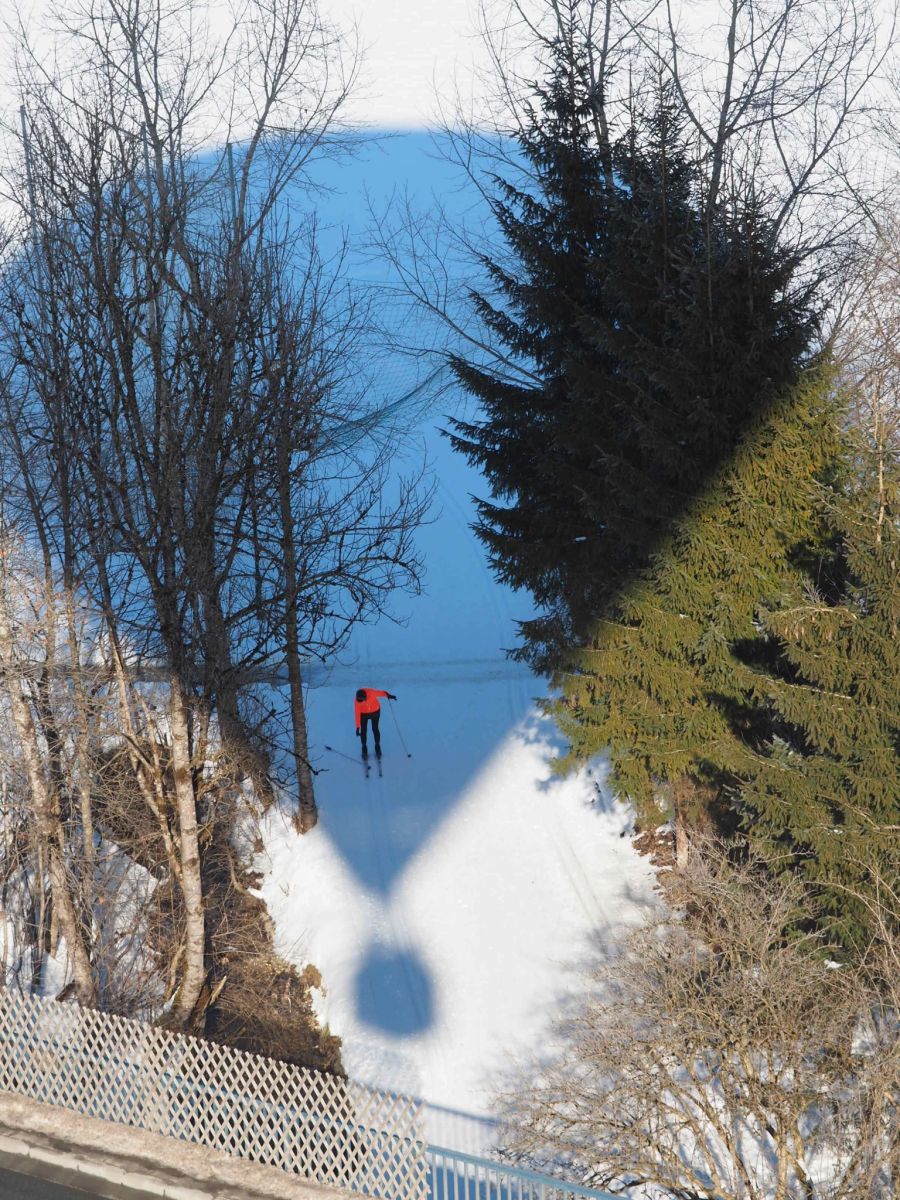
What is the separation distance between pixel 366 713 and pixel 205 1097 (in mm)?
9152

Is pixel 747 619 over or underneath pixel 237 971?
over

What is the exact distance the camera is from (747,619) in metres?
12.4

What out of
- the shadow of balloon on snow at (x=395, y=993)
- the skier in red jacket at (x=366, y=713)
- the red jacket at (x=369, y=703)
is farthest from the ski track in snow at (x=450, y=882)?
the red jacket at (x=369, y=703)

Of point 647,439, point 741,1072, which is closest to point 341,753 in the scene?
point 647,439

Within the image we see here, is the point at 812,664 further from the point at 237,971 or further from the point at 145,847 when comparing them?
the point at 145,847

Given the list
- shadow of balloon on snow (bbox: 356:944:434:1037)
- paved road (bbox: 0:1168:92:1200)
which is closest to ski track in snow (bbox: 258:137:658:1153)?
shadow of balloon on snow (bbox: 356:944:434:1037)

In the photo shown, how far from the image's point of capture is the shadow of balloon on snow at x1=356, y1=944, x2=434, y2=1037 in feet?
44.7

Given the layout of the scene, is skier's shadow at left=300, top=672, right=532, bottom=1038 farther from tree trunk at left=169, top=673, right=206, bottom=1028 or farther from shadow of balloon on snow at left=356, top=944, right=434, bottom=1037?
tree trunk at left=169, top=673, right=206, bottom=1028

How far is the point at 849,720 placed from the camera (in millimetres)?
11102

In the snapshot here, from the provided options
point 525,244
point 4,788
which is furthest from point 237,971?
point 525,244

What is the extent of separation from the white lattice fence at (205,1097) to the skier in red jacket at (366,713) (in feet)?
25.9

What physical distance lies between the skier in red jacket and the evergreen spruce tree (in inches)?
290

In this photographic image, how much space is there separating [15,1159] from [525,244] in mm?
10824

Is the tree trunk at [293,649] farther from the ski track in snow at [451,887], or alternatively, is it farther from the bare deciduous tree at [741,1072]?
the bare deciduous tree at [741,1072]
